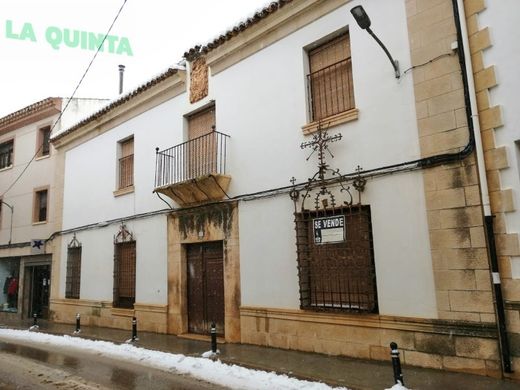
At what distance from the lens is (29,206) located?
16.0 metres

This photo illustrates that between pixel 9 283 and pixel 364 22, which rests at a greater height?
pixel 364 22

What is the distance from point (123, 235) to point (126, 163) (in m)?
2.00

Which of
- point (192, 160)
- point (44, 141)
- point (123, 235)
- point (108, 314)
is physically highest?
point (44, 141)

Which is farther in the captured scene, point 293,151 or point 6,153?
point 6,153

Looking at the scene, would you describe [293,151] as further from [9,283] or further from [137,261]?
[9,283]

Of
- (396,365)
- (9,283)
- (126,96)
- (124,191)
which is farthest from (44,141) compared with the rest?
(396,365)

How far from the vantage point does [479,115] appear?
5535mm

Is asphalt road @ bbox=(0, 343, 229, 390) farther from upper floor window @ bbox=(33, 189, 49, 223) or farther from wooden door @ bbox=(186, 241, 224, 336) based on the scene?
upper floor window @ bbox=(33, 189, 49, 223)

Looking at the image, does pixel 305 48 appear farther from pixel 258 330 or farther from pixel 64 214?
pixel 64 214

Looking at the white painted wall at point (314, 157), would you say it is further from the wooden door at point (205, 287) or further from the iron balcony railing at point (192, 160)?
the wooden door at point (205, 287)

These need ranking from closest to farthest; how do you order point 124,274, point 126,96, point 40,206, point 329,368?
point 329,368 → point 124,274 → point 126,96 → point 40,206

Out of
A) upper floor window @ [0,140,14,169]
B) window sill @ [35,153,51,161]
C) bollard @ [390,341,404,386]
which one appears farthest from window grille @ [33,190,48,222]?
bollard @ [390,341,404,386]

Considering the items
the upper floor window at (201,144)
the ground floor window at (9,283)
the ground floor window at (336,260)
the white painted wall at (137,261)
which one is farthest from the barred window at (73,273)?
the ground floor window at (336,260)

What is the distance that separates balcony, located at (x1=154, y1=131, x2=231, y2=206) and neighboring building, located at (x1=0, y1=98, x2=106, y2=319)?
6.40 m
